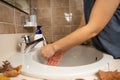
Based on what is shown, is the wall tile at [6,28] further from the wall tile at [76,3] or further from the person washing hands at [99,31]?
the wall tile at [76,3]

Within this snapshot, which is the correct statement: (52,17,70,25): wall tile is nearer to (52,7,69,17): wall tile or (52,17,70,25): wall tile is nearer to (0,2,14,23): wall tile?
(52,7,69,17): wall tile

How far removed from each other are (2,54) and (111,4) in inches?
22.3

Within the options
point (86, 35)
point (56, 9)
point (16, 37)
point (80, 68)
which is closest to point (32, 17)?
point (56, 9)

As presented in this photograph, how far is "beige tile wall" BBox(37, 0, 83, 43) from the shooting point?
156 centimetres

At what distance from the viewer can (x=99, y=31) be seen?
0.74m

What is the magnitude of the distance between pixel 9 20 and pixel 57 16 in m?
0.73

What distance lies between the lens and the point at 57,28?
158cm

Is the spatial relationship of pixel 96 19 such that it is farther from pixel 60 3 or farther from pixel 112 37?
pixel 60 3

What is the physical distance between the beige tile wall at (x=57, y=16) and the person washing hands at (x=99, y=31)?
65 centimetres

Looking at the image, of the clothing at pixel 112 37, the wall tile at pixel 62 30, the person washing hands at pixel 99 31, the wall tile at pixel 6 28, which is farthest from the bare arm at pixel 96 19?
the wall tile at pixel 62 30

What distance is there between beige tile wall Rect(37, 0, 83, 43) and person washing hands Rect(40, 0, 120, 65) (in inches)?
25.5

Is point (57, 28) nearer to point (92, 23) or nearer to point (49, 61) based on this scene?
point (49, 61)

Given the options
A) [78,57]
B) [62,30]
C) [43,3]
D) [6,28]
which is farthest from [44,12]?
[6,28]

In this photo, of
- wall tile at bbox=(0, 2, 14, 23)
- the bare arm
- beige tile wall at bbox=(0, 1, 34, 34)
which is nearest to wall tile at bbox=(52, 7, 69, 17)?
beige tile wall at bbox=(0, 1, 34, 34)
